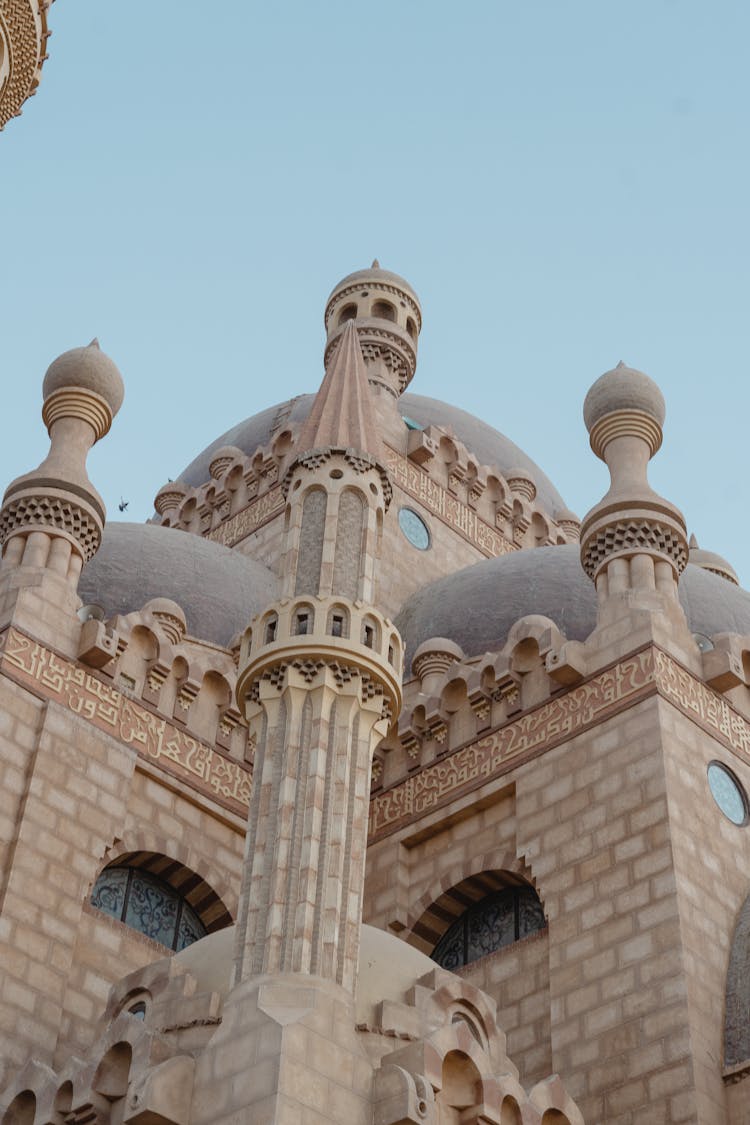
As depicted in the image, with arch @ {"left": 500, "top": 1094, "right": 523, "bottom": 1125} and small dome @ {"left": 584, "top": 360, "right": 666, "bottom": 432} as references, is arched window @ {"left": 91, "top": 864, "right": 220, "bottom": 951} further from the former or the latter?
small dome @ {"left": 584, "top": 360, "right": 666, "bottom": 432}

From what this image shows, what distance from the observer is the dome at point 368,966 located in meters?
10.0

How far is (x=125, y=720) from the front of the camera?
45.0 ft

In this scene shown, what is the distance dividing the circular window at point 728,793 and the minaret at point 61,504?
16.9 ft

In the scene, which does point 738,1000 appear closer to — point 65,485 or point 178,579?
point 65,485

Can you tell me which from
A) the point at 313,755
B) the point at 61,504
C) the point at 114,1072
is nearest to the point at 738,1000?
the point at 313,755

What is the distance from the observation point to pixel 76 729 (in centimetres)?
1316

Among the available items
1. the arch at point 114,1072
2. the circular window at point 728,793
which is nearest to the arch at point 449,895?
the circular window at point 728,793

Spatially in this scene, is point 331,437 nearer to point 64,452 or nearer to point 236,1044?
point 64,452

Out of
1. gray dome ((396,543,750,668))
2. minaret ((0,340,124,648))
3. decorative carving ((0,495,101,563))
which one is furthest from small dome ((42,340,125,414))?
gray dome ((396,543,750,668))

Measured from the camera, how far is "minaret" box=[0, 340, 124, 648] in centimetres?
1366

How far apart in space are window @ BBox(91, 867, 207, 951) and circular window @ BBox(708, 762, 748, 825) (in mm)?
4216

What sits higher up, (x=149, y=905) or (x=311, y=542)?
(x=311, y=542)

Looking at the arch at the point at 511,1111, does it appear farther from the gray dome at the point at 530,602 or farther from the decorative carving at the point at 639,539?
the gray dome at the point at 530,602

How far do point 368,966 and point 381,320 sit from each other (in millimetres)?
12508
